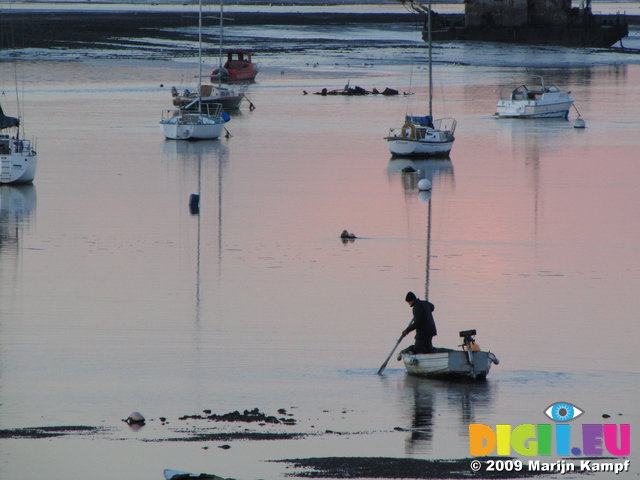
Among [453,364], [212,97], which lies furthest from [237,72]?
Result: [453,364]

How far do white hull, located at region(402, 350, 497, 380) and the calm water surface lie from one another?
0.79 ft

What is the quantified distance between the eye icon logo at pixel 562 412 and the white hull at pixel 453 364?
1.69 meters

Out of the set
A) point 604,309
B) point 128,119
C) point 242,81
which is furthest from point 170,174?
point 242,81

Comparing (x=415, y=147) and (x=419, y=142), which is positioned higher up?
(x=419, y=142)

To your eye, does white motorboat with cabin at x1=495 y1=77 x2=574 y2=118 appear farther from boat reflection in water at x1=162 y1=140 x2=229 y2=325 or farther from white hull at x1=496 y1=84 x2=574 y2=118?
boat reflection in water at x1=162 y1=140 x2=229 y2=325

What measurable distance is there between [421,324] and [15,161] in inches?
1144

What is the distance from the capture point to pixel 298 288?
31391mm

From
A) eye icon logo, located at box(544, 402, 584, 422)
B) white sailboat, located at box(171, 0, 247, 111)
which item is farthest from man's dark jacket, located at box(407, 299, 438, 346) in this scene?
white sailboat, located at box(171, 0, 247, 111)

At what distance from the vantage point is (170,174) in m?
53.2

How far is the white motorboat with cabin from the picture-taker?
77.5m

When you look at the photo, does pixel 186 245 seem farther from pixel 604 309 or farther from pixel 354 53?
pixel 354 53

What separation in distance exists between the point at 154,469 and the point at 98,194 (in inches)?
1209

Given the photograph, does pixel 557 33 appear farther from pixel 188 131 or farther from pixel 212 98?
pixel 188 131

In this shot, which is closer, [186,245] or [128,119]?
[186,245]
